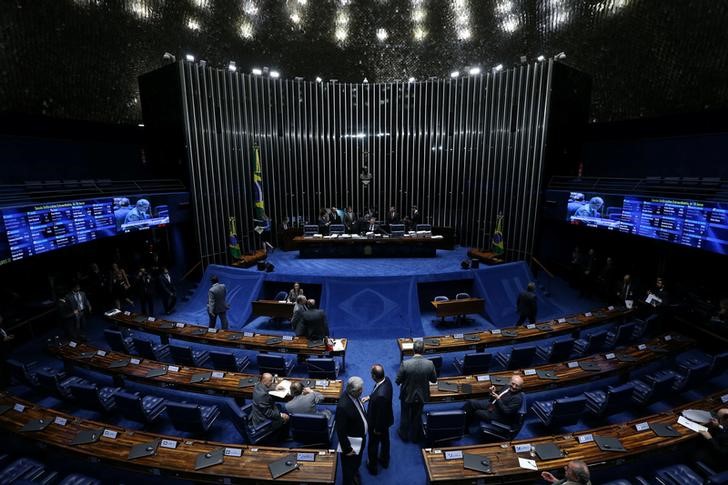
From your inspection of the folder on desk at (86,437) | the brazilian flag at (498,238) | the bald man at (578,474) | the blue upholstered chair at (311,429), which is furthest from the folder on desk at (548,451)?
the brazilian flag at (498,238)

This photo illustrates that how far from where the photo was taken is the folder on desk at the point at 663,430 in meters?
4.30

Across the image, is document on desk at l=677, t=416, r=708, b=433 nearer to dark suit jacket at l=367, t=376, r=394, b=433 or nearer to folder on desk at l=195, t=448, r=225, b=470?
dark suit jacket at l=367, t=376, r=394, b=433

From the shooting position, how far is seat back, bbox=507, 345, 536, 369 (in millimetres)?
6430

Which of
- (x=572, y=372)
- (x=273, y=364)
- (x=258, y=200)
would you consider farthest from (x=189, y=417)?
(x=258, y=200)

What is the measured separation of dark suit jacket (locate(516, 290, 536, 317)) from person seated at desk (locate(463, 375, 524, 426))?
12.1ft

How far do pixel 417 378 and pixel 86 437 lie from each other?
13.5 ft

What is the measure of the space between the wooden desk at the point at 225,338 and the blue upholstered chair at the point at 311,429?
199 cm

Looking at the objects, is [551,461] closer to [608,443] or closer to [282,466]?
[608,443]

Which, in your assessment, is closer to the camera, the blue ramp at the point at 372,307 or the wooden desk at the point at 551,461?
the wooden desk at the point at 551,461

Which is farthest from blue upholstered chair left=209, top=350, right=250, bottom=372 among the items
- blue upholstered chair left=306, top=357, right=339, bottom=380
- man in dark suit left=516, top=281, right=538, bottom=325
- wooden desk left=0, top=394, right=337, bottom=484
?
man in dark suit left=516, top=281, right=538, bottom=325

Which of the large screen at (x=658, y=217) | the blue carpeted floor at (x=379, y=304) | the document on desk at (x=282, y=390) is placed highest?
the large screen at (x=658, y=217)

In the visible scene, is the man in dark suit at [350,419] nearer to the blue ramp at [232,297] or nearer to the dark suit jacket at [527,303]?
the dark suit jacket at [527,303]

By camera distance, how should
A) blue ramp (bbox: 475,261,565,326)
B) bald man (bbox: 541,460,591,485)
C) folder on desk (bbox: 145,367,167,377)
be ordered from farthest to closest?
blue ramp (bbox: 475,261,565,326)
folder on desk (bbox: 145,367,167,377)
bald man (bbox: 541,460,591,485)

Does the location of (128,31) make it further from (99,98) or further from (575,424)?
(575,424)
